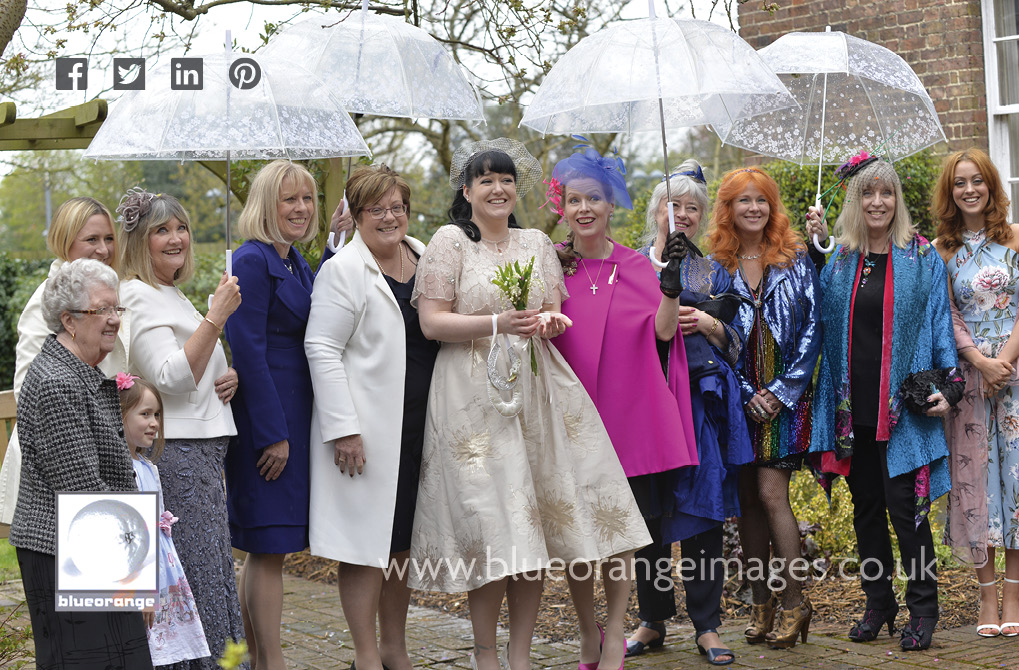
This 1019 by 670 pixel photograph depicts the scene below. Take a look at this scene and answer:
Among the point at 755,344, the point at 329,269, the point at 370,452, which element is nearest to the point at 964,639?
the point at 755,344

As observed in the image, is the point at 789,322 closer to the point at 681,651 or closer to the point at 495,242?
the point at 495,242

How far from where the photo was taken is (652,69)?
4.27 metres

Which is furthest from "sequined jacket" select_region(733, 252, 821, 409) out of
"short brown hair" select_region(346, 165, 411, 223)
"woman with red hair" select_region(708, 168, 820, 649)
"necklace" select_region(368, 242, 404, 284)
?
"short brown hair" select_region(346, 165, 411, 223)

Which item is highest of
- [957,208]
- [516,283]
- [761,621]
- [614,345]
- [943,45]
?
[943,45]

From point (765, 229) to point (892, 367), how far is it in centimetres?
84

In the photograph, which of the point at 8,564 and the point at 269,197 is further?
the point at 8,564

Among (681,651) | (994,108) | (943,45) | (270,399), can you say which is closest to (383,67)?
(270,399)

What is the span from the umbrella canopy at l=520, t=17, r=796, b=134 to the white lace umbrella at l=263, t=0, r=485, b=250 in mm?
369

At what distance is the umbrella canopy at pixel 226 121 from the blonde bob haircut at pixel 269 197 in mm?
71

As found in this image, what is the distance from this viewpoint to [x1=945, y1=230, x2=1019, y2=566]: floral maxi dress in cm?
485

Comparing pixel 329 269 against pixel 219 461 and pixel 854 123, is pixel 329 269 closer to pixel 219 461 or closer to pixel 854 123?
pixel 219 461

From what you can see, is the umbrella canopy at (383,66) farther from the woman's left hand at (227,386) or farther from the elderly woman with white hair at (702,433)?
the woman's left hand at (227,386)

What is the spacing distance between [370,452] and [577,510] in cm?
83

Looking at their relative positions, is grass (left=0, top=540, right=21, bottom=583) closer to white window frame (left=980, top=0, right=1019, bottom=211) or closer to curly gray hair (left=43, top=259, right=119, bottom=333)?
curly gray hair (left=43, top=259, right=119, bottom=333)
